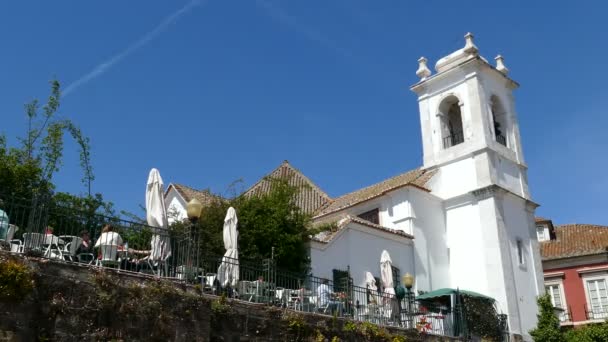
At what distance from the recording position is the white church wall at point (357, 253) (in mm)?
23266

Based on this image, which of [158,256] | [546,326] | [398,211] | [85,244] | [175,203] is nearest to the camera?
[85,244]

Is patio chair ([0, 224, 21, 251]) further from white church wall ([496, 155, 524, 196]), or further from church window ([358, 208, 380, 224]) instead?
white church wall ([496, 155, 524, 196])

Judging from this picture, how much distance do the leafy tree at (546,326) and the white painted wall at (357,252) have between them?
621cm

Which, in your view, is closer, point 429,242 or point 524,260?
point 429,242

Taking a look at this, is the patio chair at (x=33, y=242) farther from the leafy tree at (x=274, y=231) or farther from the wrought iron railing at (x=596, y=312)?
the wrought iron railing at (x=596, y=312)

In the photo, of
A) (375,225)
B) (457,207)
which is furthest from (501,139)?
(375,225)

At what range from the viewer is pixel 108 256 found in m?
12.3

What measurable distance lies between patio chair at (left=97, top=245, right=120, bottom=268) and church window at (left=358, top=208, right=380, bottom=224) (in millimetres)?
18147

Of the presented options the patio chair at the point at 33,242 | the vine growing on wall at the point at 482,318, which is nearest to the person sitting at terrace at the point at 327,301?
the vine growing on wall at the point at 482,318

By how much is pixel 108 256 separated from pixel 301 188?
844 inches

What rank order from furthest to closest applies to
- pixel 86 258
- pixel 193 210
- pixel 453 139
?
pixel 453 139
pixel 193 210
pixel 86 258

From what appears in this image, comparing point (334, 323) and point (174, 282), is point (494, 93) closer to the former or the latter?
point (334, 323)

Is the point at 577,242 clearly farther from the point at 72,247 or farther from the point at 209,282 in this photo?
the point at 72,247

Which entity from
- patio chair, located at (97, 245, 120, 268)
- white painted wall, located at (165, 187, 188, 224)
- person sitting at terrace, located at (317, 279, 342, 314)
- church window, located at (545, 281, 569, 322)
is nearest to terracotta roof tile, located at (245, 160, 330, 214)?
white painted wall, located at (165, 187, 188, 224)
